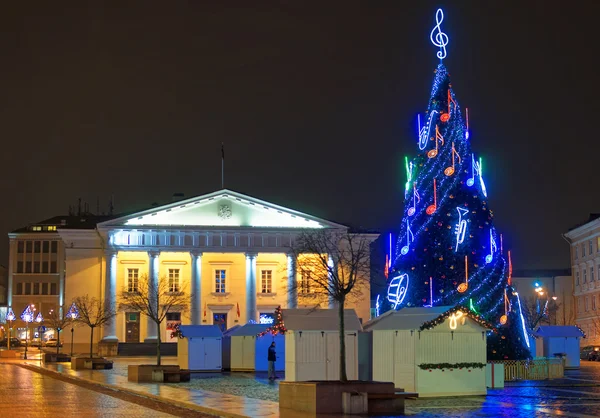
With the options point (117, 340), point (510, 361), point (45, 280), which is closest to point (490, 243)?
point (510, 361)

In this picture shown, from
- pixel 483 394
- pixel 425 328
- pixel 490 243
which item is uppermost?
pixel 490 243

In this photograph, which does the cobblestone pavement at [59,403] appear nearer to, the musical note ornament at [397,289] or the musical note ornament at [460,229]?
the musical note ornament at [397,289]

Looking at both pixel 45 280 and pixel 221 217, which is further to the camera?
pixel 45 280

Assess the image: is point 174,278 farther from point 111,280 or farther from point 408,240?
point 408,240

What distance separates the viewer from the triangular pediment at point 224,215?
86.6 m

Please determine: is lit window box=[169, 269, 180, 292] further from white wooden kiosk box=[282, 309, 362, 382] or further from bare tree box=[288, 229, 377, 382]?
white wooden kiosk box=[282, 309, 362, 382]

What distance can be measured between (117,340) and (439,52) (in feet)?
161

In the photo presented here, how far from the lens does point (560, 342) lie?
5275 cm

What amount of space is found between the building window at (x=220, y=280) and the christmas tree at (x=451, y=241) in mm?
51110

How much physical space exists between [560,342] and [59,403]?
31439 millimetres

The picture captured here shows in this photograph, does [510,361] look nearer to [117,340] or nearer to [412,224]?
[412,224]

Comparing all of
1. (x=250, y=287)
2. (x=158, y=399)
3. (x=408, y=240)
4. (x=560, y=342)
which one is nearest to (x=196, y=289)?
(x=250, y=287)

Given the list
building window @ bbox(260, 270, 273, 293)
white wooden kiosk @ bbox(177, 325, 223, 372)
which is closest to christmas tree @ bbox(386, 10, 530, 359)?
white wooden kiosk @ bbox(177, 325, 223, 372)

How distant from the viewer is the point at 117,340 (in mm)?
83000
